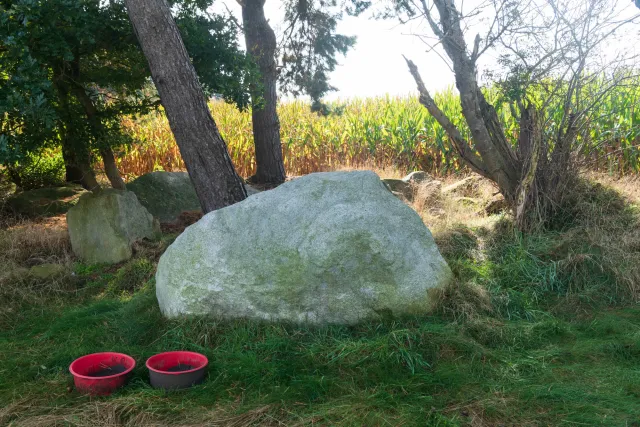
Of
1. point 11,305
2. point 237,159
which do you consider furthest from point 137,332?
point 237,159

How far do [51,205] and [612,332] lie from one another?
8.34 metres

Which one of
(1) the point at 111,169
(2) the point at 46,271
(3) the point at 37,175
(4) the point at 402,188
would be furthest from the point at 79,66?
(4) the point at 402,188

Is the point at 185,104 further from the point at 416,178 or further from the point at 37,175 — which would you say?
the point at 37,175

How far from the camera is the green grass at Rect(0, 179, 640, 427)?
3.32 meters

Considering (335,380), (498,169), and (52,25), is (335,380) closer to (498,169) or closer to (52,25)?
(498,169)

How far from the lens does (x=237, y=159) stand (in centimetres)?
1280

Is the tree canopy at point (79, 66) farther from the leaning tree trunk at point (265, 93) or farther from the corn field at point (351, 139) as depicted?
the leaning tree trunk at point (265, 93)

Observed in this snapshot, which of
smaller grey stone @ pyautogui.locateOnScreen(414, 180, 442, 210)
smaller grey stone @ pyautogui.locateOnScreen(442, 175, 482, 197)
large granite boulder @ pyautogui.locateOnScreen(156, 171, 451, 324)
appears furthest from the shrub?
smaller grey stone @ pyautogui.locateOnScreen(442, 175, 482, 197)

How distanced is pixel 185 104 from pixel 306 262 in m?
2.66

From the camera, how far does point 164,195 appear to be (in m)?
8.80

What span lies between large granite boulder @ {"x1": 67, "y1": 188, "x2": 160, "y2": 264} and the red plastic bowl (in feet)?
10.2

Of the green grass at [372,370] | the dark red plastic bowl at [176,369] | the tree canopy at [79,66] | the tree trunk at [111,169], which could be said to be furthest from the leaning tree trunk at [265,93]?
the dark red plastic bowl at [176,369]

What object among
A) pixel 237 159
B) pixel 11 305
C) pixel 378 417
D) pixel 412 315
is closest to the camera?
pixel 378 417

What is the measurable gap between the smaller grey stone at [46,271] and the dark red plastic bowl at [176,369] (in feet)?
9.59
